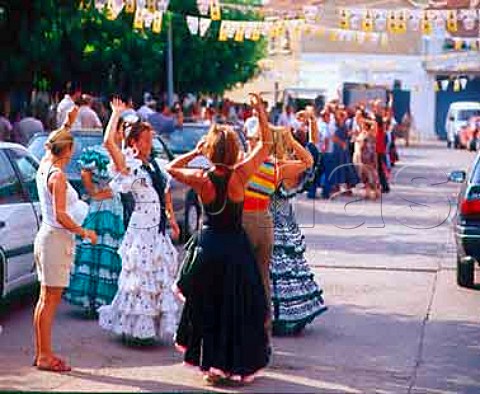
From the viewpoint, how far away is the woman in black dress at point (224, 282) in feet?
27.6

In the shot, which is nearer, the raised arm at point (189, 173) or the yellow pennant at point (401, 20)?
the raised arm at point (189, 173)

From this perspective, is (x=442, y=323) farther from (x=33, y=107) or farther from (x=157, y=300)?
(x=33, y=107)

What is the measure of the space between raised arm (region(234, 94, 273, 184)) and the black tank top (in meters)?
0.10

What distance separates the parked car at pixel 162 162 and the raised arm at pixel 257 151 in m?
4.92

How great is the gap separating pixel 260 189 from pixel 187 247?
2.46 feet

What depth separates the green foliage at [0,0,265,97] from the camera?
18500mm

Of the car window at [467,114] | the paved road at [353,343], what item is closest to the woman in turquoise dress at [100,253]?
the paved road at [353,343]

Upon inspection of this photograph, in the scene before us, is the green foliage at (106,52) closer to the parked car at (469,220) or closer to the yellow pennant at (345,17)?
the yellow pennant at (345,17)

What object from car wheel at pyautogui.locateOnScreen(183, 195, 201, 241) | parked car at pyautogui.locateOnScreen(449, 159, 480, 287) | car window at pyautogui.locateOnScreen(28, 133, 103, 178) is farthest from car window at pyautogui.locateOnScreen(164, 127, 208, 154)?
parked car at pyautogui.locateOnScreen(449, 159, 480, 287)

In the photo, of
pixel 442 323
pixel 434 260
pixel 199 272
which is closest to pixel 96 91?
pixel 434 260

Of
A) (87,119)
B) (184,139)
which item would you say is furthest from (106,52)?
(184,139)

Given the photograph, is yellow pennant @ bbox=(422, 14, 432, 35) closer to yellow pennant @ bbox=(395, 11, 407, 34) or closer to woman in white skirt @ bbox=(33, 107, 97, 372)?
yellow pennant @ bbox=(395, 11, 407, 34)

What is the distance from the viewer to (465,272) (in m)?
13.3

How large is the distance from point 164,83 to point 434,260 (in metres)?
24.7
